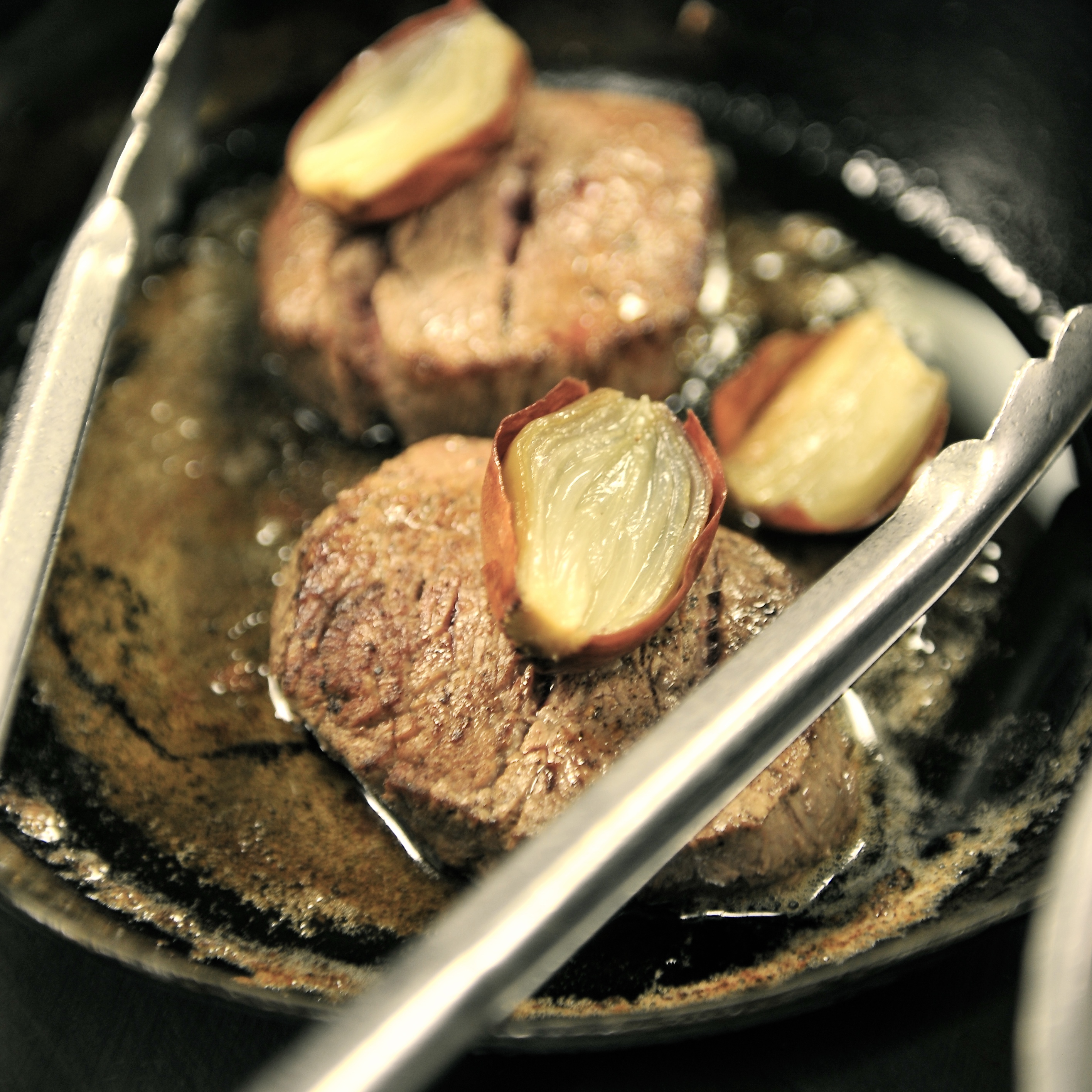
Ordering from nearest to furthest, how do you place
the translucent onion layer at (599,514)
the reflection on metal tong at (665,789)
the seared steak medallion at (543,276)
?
the reflection on metal tong at (665,789) → the translucent onion layer at (599,514) → the seared steak medallion at (543,276)

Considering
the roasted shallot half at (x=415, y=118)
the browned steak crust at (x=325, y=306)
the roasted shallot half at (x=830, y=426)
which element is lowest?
the roasted shallot half at (x=830, y=426)

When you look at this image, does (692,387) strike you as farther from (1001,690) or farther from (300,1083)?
(300,1083)

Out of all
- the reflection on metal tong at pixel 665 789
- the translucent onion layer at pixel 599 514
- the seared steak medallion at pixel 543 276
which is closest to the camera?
the reflection on metal tong at pixel 665 789

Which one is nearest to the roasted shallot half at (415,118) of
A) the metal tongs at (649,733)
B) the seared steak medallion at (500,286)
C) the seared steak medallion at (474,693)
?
the seared steak medallion at (500,286)

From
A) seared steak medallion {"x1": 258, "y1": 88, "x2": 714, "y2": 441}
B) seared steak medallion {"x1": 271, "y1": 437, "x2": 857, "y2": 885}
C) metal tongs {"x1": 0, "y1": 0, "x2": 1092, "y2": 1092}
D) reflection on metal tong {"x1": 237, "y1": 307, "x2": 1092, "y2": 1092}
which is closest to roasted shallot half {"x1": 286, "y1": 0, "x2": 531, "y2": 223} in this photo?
seared steak medallion {"x1": 258, "y1": 88, "x2": 714, "y2": 441}

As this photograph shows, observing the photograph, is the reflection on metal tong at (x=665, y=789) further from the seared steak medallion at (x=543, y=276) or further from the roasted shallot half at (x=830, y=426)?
the seared steak medallion at (x=543, y=276)

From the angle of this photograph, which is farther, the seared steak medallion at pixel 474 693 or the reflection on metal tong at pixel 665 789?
the seared steak medallion at pixel 474 693

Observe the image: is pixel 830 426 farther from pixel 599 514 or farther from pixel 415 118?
pixel 415 118

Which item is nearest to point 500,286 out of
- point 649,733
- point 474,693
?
point 474,693
